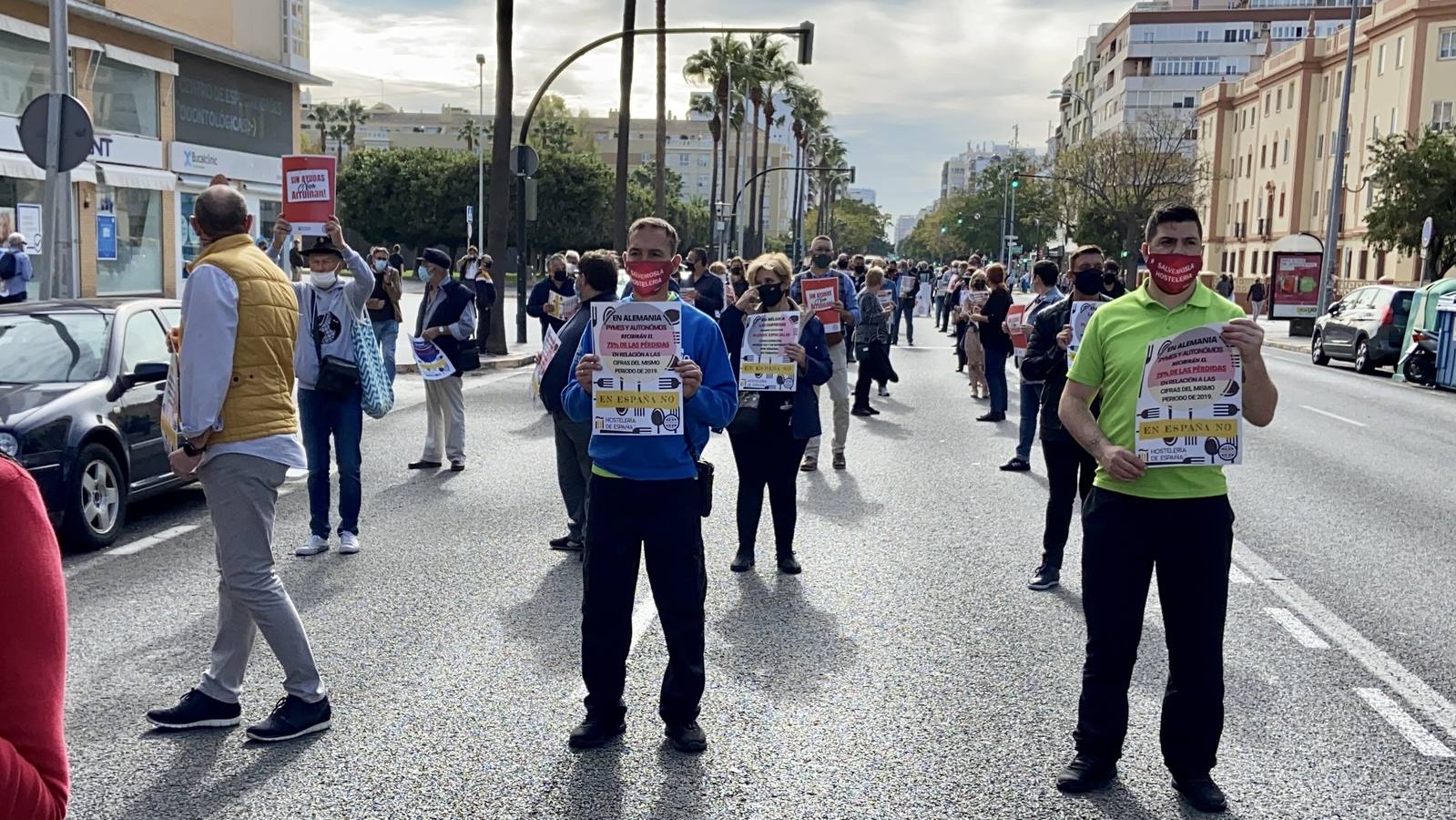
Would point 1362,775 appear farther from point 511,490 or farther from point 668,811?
point 511,490

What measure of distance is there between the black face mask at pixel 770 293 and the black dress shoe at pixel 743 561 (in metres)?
1.54

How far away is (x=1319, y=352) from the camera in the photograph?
30.1 meters

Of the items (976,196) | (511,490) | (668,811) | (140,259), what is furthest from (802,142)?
(668,811)

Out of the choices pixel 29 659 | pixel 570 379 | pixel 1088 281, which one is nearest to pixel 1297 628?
pixel 1088 281

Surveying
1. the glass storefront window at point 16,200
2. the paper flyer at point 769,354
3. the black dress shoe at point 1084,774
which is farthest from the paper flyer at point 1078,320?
the glass storefront window at point 16,200

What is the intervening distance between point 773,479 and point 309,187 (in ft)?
16.0

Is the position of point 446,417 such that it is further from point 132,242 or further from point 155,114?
point 155,114

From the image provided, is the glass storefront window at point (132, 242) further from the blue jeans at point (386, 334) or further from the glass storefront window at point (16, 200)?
the blue jeans at point (386, 334)

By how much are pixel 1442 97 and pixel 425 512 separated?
55.1m

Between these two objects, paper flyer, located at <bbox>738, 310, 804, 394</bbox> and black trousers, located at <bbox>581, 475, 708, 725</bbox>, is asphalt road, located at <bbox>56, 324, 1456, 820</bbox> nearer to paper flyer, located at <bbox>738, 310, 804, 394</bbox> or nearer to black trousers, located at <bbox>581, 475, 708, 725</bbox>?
black trousers, located at <bbox>581, 475, 708, 725</bbox>

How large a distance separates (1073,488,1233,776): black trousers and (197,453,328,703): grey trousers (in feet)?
9.43

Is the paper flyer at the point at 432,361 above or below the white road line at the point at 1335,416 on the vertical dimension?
above

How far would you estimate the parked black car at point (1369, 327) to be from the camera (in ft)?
88.0

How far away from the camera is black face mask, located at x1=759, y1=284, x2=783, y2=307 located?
26.8ft
